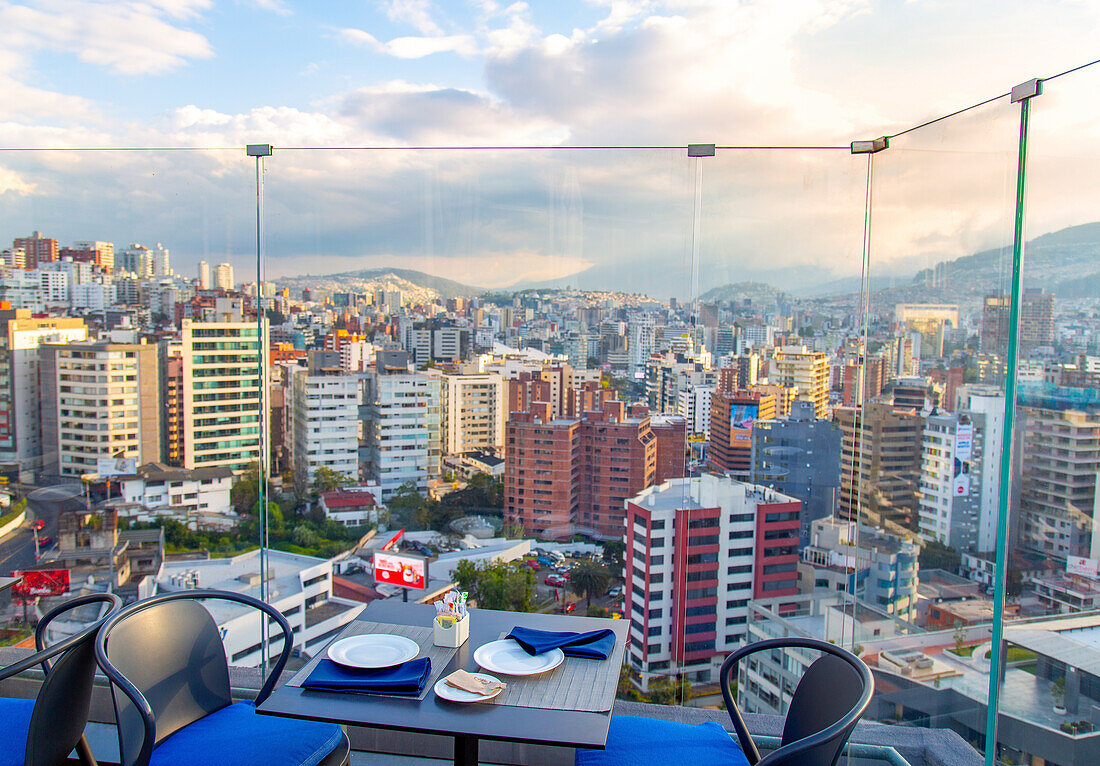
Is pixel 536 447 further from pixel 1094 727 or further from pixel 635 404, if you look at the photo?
pixel 1094 727

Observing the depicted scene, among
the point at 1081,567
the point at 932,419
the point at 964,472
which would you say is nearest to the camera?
Answer: the point at 1081,567

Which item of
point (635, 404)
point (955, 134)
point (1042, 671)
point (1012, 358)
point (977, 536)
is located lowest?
point (1042, 671)

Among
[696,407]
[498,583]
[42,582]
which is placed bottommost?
[42,582]

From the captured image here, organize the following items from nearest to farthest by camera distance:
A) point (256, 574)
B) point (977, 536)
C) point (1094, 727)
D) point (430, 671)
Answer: point (430, 671)
point (1094, 727)
point (977, 536)
point (256, 574)

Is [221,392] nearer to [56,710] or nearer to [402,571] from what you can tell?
[402,571]

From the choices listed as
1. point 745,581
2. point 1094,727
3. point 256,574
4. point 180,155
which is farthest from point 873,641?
point 180,155

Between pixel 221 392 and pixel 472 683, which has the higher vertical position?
pixel 221 392

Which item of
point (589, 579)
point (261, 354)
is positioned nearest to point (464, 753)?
point (589, 579)
